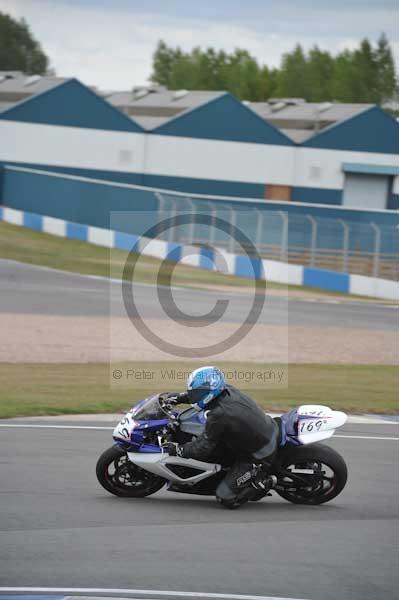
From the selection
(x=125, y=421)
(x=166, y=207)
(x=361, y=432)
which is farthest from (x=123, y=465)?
(x=166, y=207)

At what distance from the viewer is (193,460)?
9.08 m

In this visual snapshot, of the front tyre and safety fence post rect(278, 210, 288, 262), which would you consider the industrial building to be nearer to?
safety fence post rect(278, 210, 288, 262)

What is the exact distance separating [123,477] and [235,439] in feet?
3.71

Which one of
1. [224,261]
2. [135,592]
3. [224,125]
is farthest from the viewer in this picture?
[224,125]

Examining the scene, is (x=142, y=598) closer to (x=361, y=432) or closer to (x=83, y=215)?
(x=361, y=432)

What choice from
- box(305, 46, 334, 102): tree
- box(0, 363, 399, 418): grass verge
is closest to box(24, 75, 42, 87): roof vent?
box(0, 363, 399, 418): grass verge

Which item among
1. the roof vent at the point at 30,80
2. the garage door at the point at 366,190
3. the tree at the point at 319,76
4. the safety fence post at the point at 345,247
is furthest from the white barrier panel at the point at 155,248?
the tree at the point at 319,76

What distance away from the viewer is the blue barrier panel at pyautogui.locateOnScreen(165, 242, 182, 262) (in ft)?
125

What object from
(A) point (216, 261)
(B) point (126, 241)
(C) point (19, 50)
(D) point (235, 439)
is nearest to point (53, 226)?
(B) point (126, 241)

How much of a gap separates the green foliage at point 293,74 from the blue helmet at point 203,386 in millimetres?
113847

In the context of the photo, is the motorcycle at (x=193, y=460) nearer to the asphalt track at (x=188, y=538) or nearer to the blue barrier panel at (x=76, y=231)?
the asphalt track at (x=188, y=538)

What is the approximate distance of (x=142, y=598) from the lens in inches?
259

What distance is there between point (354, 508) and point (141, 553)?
2536 millimetres

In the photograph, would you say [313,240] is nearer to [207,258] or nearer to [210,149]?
[207,258]
